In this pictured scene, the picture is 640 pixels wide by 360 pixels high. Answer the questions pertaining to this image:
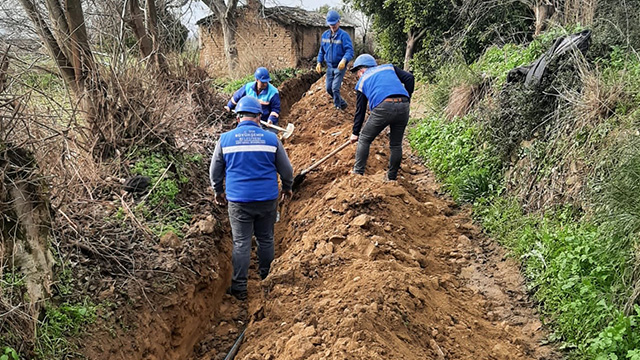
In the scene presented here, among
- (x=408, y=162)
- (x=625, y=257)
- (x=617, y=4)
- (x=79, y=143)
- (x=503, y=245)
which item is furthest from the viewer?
(x=408, y=162)

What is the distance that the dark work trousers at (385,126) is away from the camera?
5.90 m

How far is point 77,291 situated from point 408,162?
573cm

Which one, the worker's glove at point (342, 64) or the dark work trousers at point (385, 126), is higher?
the worker's glove at point (342, 64)

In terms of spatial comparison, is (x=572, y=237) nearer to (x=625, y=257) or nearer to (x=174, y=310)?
(x=625, y=257)

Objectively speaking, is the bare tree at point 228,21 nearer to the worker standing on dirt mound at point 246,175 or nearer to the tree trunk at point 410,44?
the tree trunk at point 410,44

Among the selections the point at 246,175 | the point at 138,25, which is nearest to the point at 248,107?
the point at 246,175

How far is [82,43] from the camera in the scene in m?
5.57

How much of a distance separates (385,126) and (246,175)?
2.18m

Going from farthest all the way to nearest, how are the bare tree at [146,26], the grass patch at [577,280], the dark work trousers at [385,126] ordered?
the bare tree at [146,26]
the dark work trousers at [385,126]
the grass patch at [577,280]

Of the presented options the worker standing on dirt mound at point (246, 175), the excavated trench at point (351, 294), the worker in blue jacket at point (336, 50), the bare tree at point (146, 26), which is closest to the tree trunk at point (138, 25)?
the bare tree at point (146, 26)

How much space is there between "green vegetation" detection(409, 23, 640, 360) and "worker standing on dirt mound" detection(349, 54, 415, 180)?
1129 mm

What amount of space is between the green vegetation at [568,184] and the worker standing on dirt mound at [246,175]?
2596mm

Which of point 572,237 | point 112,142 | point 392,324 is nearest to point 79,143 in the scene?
point 112,142

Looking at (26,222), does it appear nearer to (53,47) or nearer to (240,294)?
(240,294)
